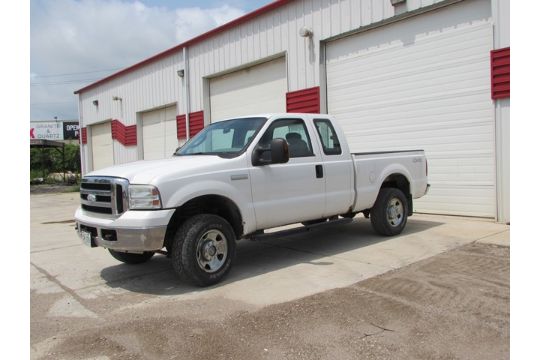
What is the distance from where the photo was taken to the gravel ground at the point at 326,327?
3473 millimetres

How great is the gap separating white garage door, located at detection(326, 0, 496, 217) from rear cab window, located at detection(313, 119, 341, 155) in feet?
12.5

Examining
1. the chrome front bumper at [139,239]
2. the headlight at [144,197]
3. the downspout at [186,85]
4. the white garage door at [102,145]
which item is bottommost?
the chrome front bumper at [139,239]

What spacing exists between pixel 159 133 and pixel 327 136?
13.3 metres

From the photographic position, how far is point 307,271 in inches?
222

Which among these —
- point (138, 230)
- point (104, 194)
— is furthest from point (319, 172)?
point (104, 194)

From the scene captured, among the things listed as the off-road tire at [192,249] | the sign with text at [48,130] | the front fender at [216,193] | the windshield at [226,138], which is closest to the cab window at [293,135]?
the windshield at [226,138]

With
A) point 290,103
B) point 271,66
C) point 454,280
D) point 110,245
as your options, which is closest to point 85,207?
point 110,245

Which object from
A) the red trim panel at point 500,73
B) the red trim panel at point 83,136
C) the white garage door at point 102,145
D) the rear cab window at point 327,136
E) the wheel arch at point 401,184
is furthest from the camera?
the red trim panel at point 83,136

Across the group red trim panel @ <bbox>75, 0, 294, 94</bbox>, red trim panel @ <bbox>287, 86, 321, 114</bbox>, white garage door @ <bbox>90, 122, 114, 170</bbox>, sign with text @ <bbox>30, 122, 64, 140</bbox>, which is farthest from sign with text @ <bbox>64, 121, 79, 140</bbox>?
red trim panel @ <bbox>287, 86, 321, 114</bbox>

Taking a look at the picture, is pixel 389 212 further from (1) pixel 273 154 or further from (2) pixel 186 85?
(2) pixel 186 85

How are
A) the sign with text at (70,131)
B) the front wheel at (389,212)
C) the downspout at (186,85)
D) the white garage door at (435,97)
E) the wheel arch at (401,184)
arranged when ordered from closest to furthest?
the front wheel at (389,212) → the wheel arch at (401,184) → the white garage door at (435,97) → the downspout at (186,85) → the sign with text at (70,131)

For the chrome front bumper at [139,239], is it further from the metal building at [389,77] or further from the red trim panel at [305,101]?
the red trim panel at [305,101]

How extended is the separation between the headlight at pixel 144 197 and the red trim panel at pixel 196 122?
11.0m

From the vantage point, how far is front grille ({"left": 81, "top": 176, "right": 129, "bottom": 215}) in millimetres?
4863
